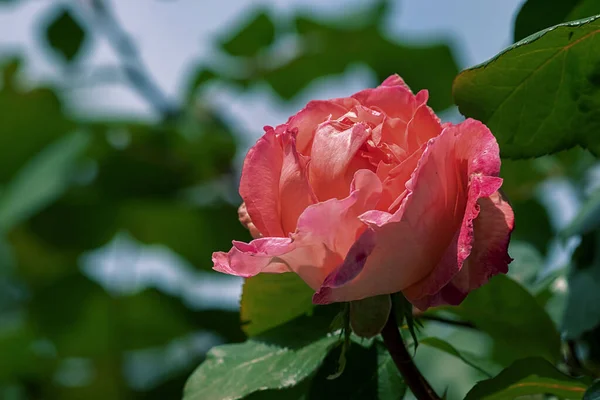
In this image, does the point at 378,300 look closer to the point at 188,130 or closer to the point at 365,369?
the point at 365,369

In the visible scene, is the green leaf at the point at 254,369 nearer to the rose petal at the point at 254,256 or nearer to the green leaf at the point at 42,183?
the rose petal at the point at 254,256

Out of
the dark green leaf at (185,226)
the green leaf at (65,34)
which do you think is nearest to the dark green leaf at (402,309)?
the dark green leaf at (185,226)

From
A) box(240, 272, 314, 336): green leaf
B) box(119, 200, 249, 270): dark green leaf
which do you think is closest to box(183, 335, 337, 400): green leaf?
box(240, 272, 314, 336): green leaf

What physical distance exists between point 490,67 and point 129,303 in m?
1.31

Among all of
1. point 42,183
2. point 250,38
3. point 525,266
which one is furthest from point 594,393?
point 250,38

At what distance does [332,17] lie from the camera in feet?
A: 6.16

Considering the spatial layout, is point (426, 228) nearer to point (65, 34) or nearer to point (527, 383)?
point (527, 383)

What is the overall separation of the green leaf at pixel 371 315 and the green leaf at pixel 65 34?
5.03 feet

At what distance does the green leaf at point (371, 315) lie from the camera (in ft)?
1.27

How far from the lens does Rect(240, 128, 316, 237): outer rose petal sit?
1.28 feet

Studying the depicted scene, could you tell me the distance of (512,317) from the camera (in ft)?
1.97

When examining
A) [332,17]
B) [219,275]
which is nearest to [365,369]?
[219,275]

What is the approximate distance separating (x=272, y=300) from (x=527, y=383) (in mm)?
188

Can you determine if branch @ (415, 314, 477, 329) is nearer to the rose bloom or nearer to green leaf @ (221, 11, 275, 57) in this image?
the rose bloom
